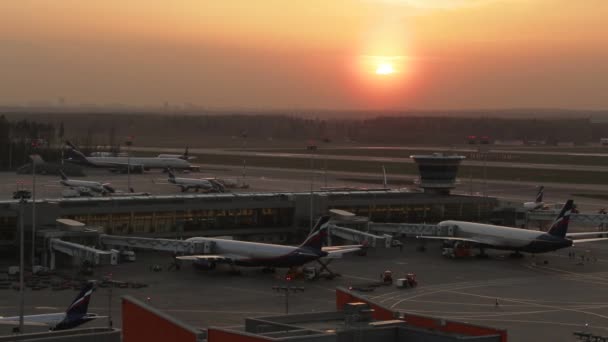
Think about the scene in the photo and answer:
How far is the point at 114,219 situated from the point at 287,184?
68601mm

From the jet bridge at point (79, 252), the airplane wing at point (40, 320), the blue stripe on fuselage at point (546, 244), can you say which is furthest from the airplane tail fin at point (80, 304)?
the blue stripe on fuselage at point (546, 244)

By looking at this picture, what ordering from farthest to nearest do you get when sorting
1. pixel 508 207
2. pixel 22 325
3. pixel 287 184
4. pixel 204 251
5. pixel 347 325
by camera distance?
pixel 287 184, pixel 508 207, pixel 204 251, pixel 22 325, pixel 347 325

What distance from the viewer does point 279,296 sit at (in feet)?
215

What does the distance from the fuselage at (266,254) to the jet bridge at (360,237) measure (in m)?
15.2

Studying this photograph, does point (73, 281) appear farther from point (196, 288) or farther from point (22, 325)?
point (22, 325)

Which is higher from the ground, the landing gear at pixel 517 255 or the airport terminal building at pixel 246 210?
the airport terminal building at pixel 246 210

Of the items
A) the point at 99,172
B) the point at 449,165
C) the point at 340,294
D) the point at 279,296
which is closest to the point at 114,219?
the point at 279,296

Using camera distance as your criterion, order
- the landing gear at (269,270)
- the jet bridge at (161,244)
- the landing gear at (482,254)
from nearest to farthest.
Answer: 1. the landing gear at (269,270)
2. the jet bridge at (161,244)
3. the landing gear at (482,254)

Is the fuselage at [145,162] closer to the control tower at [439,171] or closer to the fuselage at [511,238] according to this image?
the control tower at [439,171]

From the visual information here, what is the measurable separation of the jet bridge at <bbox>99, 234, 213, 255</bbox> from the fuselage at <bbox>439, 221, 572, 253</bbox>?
24325 mm

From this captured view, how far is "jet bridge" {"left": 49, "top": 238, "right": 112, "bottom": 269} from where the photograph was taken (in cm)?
7311

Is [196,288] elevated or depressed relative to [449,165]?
depressed

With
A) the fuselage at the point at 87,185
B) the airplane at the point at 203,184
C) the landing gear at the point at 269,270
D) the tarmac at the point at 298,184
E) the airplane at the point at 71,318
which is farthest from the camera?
the airplane at the point at 203,184

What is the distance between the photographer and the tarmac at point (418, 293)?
191 feet
